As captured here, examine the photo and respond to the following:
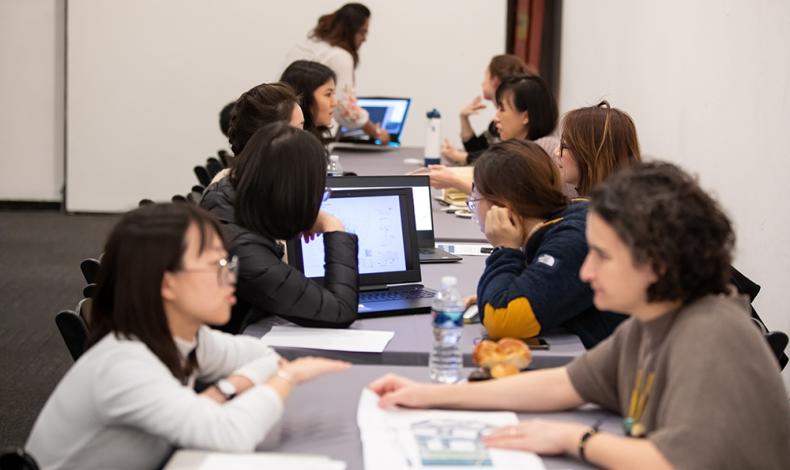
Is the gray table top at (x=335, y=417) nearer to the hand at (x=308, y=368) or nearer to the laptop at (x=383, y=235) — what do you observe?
the hand at (x=308, y=368)

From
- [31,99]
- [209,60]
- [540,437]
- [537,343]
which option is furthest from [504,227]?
[31,99]

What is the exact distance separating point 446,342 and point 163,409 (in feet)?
2.48

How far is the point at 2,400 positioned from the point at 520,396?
9.19ft

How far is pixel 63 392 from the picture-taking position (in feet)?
5.79

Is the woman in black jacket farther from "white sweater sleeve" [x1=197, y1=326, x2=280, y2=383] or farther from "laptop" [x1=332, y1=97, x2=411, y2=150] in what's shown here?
"laptop" [x1=332, y1=97, x2=411, y2=150]

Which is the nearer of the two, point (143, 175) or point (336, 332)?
point (336, 332)

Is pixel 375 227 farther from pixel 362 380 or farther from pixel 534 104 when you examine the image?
pixel 534 104

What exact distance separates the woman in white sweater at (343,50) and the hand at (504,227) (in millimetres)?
3811

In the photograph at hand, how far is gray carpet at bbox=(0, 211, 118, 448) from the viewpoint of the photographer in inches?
165

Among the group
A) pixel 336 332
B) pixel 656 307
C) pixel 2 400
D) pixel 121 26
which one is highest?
pixel 121 26

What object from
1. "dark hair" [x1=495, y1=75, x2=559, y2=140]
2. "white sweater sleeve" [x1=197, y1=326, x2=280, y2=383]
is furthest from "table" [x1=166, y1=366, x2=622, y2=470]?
"dark hair" [x1=495, y1=75, x2=559, y2=140]

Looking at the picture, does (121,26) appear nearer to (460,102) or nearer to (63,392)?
(460,102)

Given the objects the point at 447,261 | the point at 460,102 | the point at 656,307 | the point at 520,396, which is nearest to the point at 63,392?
the point at 520,396

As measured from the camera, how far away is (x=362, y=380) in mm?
2217
